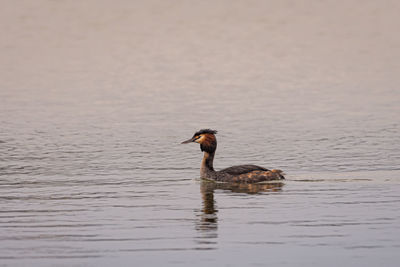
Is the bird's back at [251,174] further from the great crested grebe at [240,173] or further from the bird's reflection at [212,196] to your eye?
the bird's reflection at [212,196]

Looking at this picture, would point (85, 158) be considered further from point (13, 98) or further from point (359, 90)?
point (359, 90)

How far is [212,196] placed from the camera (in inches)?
792

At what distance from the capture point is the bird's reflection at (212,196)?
15.4 m

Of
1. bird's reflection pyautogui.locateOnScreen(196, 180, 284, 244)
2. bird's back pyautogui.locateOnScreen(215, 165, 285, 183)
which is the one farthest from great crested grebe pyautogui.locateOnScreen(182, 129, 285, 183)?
bird's reflection pyautogui.locateOnScreen(196, 180, 284, 244)

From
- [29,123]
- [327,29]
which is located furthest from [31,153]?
[327,29]

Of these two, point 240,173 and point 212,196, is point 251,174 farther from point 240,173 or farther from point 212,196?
point 212,196

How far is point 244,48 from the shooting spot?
7738cm

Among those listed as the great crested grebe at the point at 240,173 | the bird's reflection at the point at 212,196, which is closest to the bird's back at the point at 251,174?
the great crested grebe at the point at 240,173

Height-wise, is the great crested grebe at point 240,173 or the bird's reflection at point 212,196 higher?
the great crested grebe at point 240,173

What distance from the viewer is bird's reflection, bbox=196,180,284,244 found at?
50.4 feet

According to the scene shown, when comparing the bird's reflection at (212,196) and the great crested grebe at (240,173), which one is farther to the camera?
the great crested grebe at (240,173)

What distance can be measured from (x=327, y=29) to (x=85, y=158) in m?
62.6

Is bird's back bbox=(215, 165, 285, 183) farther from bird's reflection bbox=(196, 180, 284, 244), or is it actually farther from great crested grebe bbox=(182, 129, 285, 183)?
bird's reflection bbox=(196, 180, 284, 244)

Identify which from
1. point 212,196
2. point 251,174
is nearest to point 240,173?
point 251,174
